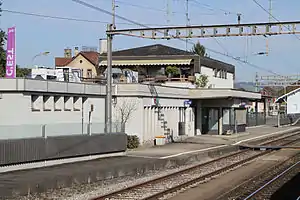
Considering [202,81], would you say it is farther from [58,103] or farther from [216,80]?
[58,103]

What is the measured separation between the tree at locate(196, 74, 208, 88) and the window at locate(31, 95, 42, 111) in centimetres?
2620

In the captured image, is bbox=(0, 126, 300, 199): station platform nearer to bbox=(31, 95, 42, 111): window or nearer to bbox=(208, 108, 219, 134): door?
bbox=(31, 95, 42, 111): window

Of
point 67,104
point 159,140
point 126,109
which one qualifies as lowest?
point 159,140

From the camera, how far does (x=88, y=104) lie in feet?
96.0

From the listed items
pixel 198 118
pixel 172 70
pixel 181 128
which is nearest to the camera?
pixel 181 128

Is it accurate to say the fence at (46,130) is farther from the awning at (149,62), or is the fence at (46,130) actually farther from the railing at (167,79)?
the awning at (149,62)

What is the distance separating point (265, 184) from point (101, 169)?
20.8 feet

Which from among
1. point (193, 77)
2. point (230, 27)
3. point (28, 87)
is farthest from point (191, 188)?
point (193, 77)

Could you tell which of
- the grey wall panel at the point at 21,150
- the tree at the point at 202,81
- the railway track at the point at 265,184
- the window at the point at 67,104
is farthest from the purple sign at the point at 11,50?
the tree at the point at 202,81

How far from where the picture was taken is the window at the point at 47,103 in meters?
25.5

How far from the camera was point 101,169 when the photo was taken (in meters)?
20.5

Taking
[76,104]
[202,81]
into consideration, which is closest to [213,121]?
[202,81]

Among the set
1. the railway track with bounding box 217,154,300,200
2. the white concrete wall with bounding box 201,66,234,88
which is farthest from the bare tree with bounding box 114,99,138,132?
the white concrete wall with bounding box 201,66,234,88

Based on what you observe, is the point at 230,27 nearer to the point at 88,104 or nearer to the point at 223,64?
the point at 88,104
